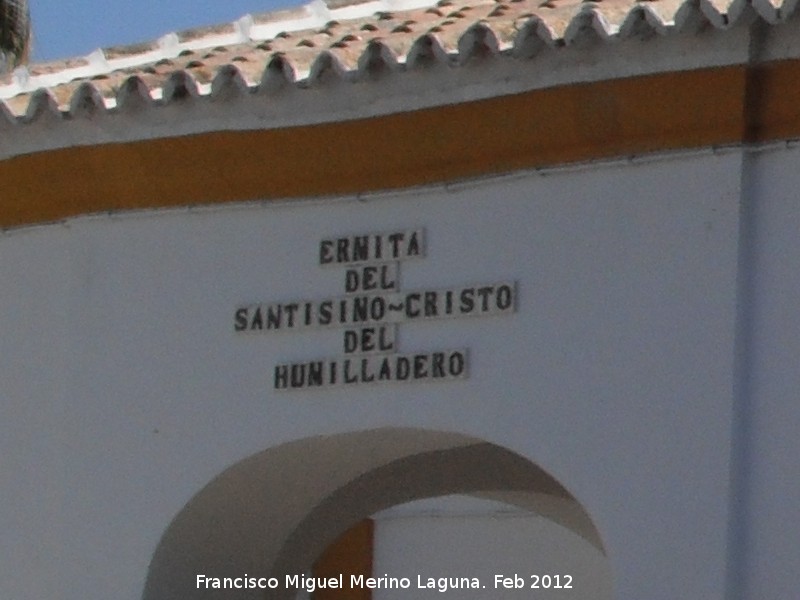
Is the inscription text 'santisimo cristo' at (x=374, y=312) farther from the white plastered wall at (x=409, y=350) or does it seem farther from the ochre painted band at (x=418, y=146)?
the ochre painted band at (x=418, y=146)

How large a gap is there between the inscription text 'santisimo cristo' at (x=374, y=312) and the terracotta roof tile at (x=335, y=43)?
0.60m

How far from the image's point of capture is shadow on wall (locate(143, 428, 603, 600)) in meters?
7.12

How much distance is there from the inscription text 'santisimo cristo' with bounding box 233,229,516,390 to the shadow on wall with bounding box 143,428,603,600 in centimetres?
21

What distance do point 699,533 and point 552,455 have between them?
553 millimetres

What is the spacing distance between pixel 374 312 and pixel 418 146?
1.85ft

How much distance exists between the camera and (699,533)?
19.8 feet

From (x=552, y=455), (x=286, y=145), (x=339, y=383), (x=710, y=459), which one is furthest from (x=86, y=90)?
(x=710, y=459)

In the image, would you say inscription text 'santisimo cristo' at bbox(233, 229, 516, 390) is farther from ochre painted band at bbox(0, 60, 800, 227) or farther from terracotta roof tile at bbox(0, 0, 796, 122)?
terracotta roof tile at bbox(0, 0, 796, 122)

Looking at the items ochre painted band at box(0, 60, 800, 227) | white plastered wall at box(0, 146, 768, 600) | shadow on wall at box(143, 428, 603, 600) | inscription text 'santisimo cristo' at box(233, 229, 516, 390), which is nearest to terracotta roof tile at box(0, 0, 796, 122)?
ochre painted band at box(0, 60, 800, 227)

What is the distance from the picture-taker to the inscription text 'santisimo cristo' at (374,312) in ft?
21.5

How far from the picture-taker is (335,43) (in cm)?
690

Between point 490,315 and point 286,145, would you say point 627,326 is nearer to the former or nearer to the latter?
point 490,315

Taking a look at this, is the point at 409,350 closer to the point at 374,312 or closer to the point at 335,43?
the point at 374,312

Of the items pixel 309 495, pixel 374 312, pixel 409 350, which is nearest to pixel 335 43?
pixel 374 312
